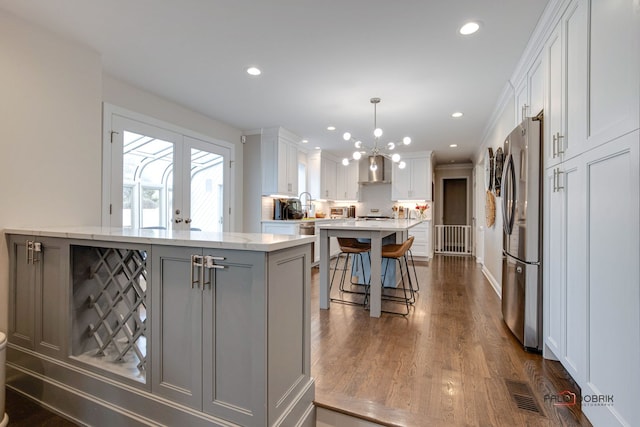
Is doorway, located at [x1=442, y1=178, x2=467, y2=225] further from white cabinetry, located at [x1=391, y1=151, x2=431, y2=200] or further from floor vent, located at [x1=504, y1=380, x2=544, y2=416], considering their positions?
floor vent, located at [x1=504, y1=380, x2=544, y2=416]

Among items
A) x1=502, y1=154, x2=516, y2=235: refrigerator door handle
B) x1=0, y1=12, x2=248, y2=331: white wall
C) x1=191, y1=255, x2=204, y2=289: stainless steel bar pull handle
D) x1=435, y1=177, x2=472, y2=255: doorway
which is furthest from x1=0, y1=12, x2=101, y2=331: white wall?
x1=435, y1=177, x2=472, y2=255: doorway

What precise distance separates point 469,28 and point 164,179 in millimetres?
3515

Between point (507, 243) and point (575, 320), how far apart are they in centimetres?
107

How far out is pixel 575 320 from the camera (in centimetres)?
166

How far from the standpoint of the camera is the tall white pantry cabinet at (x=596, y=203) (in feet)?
3.87

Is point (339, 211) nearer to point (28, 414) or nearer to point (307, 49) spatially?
point (307, 49)

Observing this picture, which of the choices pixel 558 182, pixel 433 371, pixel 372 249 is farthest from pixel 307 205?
pixel 558 182

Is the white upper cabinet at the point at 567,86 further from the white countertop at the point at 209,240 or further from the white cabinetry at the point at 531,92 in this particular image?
the white countertop at the point at 209,240

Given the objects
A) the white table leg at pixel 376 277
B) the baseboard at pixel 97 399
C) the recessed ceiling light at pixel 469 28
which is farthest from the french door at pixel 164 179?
the recessed ceiling light at pixel 469 28

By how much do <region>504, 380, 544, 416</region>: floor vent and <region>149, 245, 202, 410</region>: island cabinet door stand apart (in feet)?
5.56

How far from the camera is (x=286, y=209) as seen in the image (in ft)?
18.2

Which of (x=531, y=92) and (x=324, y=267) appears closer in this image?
(x=531, y=92)

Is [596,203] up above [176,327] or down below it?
above

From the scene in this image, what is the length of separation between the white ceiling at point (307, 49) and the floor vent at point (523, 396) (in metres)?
2.44
